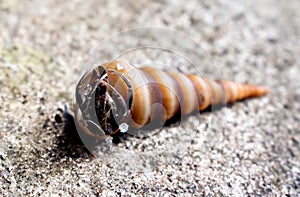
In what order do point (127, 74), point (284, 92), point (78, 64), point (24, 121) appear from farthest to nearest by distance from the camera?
point (284, 92), point (78, 64), point (24, 121), point (127, 74)

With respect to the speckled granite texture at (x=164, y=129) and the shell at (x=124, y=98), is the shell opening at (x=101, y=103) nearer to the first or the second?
the shell at (x=124, y=98)

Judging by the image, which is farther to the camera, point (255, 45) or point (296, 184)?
point (255, 45)

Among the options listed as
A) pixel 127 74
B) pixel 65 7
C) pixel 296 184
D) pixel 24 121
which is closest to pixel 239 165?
pixel 296 184

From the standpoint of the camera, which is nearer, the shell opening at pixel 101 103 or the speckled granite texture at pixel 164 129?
the shell opening at pixel 101 103

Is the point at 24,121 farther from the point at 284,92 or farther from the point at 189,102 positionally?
the point at 284,92

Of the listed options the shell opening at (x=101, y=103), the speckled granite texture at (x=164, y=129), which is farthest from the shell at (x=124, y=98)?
the speckled granite texture at (x=164, y=129)

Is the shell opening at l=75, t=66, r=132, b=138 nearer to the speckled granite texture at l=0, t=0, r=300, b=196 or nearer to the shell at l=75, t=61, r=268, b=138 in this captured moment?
the shell at l=75, t=61, r=268, b=138

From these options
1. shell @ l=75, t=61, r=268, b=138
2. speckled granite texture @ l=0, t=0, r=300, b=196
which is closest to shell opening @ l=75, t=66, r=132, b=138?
shell @ l=75, t=61, r=268, b=138
